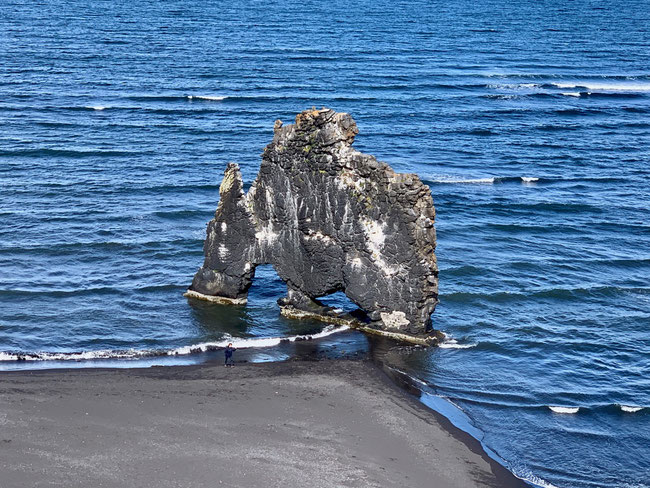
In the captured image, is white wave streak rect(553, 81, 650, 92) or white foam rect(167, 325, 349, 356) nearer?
white foam rect(167, 325, 349, 356)

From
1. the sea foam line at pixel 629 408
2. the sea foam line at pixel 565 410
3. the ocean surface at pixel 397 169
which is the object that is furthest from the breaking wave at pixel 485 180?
the sea foam line at pixel 565 410

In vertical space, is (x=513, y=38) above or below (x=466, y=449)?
above

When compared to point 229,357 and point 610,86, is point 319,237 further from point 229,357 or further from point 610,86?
point 610,86

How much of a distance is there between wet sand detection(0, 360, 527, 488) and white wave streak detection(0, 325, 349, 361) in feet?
6.67

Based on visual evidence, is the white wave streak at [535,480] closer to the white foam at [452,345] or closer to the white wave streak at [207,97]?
the white foam at [452,345]

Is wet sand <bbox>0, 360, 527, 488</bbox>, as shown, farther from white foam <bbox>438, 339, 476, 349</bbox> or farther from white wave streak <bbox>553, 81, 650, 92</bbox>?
white wave streak <bbox>553, 81, 650, 92</bbox>

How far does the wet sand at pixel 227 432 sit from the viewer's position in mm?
31391

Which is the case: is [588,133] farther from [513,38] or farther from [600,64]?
[513,38]

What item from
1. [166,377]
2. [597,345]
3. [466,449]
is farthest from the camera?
[597,345]

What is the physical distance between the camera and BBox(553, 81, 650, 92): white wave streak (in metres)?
106

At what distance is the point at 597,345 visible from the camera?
153ft

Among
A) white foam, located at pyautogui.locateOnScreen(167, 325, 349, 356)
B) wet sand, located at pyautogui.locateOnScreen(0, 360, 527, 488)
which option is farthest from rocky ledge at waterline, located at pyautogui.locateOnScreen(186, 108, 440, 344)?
wet sand, located at pyautogui.locateOnScreen(0, 360, 527, 488)

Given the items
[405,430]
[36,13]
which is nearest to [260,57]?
[36,13]

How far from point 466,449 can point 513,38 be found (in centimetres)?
10952
